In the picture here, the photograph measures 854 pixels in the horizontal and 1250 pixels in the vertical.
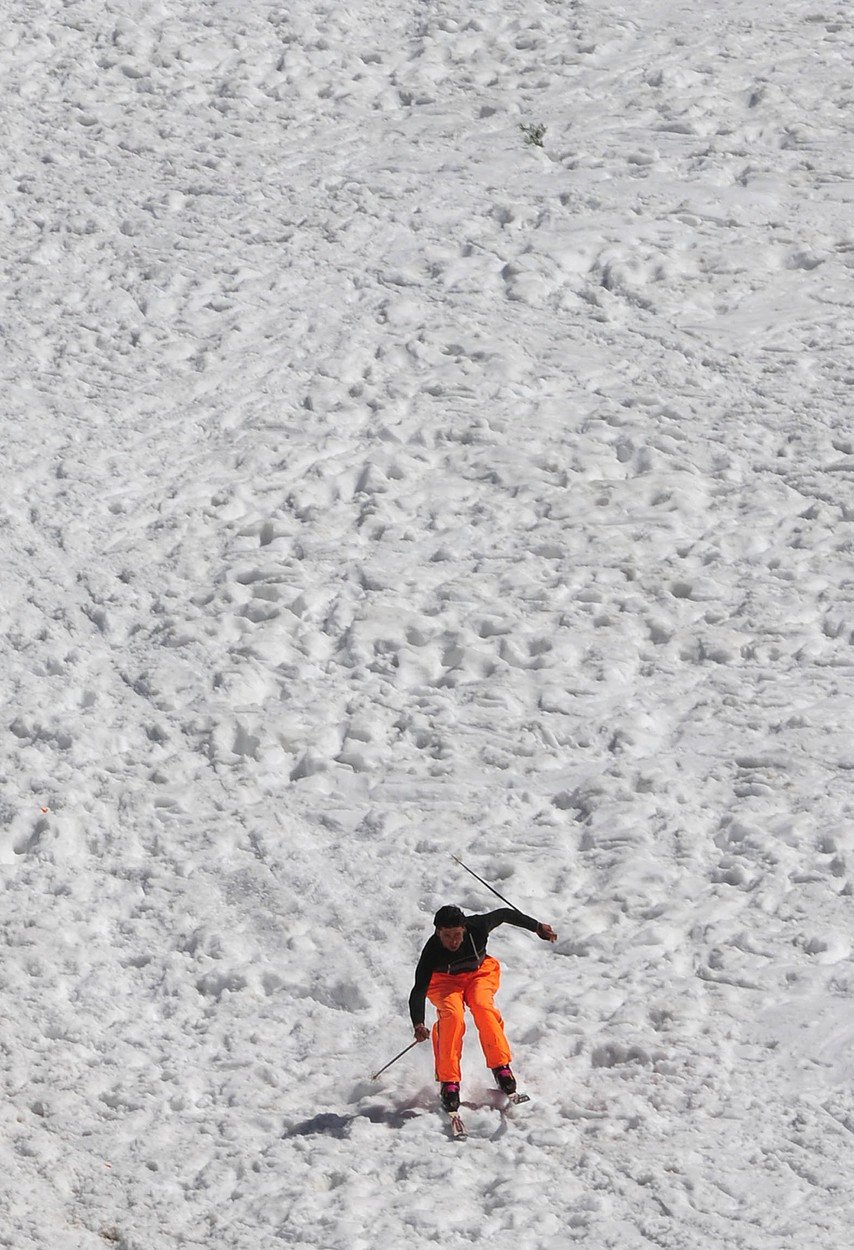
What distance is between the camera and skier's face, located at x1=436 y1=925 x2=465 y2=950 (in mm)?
7430

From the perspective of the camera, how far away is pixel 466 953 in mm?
7500

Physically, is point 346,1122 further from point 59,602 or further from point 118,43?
point 118,43

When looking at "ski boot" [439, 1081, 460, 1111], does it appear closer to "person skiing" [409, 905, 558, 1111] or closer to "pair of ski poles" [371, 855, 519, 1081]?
"person skiing" [409, 905, 558, 1111]

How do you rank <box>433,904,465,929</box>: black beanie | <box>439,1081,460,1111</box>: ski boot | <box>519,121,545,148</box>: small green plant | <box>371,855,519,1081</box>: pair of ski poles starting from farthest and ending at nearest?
<box>519,121,545,148</box>: small green plant
<box>371,855,519,1081</box>: pair of ski poles
<box>433,904,465,929</box>: black beanie
<box>439,1081,460,1111</box>: ski boot

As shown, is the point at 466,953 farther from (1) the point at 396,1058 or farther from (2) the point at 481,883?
(2) the point at 481,883

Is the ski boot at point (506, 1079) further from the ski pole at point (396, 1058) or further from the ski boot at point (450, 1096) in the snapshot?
the ski pole at point (396, 1058)

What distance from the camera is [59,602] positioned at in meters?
11.1

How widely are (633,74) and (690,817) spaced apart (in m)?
9.18

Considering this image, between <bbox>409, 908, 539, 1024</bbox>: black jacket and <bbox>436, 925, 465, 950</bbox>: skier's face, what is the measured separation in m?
0.03

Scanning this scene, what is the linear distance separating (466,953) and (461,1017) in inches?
11.8

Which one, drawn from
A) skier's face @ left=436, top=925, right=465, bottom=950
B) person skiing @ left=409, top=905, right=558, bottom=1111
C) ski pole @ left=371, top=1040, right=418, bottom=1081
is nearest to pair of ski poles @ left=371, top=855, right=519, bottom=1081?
ski pole @ left=371, top=1040, right=418, bottom=1081

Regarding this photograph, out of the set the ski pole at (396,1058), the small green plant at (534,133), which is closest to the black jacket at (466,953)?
the ski pole at (396,1058)

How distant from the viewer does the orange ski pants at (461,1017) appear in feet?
23.9

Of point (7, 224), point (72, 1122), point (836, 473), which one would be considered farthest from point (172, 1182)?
point (7, 224)
